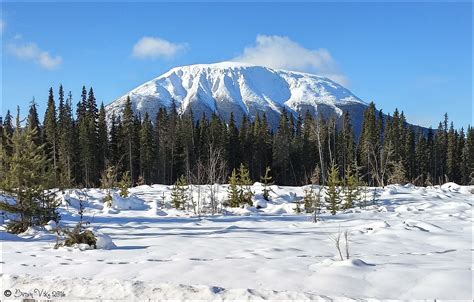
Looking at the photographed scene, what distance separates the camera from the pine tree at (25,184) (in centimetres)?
1107

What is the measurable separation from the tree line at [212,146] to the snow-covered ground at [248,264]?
115 feet

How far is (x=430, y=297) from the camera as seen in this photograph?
15.8 ft

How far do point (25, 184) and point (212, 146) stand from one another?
120 ft

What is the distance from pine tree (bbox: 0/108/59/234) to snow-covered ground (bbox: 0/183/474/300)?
0.82 metres

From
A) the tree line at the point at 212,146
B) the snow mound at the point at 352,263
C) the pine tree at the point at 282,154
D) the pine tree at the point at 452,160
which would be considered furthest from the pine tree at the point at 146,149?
the snow mound at the point at 352,263

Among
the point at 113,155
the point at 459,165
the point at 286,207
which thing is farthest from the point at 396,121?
the point at 286,207

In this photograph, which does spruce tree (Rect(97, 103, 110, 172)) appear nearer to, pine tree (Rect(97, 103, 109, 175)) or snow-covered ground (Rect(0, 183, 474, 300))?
pine tree (Rect(97, 103, 109, 175))

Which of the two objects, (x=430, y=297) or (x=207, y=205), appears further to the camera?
(x=207, y=205)

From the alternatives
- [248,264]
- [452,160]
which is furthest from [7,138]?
[452,160]

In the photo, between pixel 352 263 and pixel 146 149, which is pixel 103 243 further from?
pixel 146 149

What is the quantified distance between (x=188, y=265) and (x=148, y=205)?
619 inches

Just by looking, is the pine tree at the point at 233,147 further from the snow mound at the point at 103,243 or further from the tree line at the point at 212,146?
the snow mound at the point at 103,243

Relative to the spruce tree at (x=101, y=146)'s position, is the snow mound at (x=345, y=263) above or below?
below

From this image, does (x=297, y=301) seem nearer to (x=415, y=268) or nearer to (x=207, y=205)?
(x=415, y=268)
